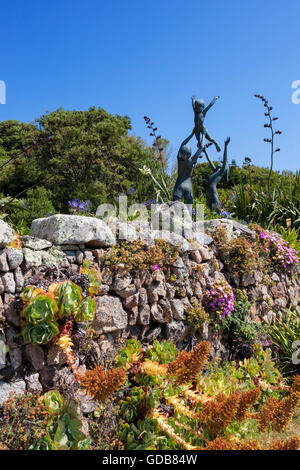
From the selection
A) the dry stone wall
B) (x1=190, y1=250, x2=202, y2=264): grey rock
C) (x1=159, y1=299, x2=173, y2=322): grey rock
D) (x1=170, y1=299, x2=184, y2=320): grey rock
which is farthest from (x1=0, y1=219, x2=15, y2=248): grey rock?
(x1=190, y1=250, x2=202, y2=264): grey rock

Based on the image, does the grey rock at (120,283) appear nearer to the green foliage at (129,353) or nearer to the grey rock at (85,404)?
the green foliage at (129,353)

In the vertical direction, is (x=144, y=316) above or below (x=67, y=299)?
below

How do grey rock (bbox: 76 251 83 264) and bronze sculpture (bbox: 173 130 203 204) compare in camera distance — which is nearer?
grey rock (bbox: 76 251 83 264)

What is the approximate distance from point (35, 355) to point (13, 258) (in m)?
0.79

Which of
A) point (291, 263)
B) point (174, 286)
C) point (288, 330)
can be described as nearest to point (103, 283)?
point (174, 286)

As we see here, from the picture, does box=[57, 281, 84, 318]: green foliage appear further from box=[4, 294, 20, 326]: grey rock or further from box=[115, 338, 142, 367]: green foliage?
box=[115, 338, 142, 367]: green foliage

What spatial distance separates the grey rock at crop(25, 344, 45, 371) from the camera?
2.75 m

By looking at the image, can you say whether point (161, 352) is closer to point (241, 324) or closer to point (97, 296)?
point (97, 296)

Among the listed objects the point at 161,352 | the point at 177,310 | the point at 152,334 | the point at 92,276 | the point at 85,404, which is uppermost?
the point at 92,276

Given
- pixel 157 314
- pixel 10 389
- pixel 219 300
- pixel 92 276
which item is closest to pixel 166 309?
pixel 157 314

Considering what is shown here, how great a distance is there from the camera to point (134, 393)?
9.97 feet

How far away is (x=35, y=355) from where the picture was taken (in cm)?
277

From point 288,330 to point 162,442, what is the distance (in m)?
2.80

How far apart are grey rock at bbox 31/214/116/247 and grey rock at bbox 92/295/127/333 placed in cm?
56
